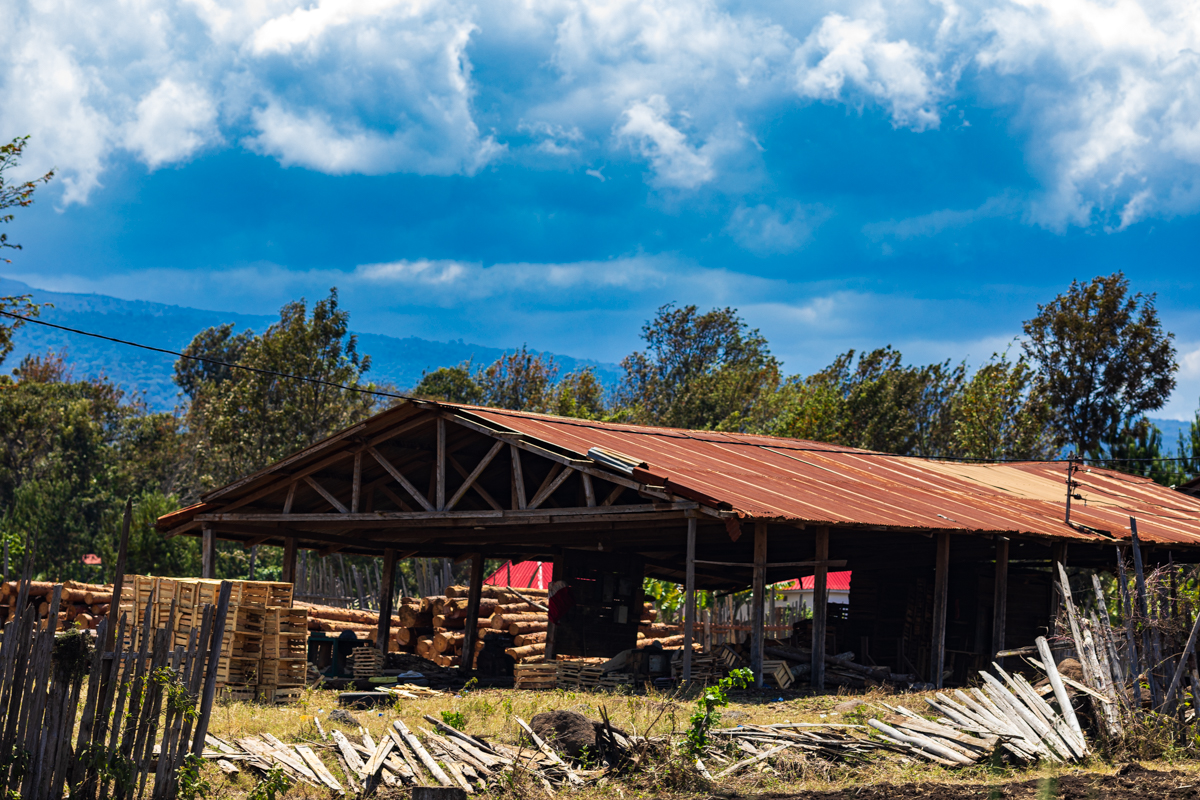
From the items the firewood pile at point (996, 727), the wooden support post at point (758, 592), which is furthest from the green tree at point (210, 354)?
the firewood pile at point (996, 727)

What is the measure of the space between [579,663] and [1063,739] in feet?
29.0

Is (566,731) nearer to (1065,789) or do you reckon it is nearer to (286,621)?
(1065,789)

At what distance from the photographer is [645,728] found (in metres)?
12.0

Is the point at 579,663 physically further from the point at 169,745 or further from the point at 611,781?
the point at 169,745

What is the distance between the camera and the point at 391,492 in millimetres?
21891

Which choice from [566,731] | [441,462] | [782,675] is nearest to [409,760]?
[566,731]

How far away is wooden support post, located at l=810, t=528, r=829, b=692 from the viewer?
55.5ft

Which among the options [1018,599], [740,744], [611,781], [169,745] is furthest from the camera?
[1018,599]

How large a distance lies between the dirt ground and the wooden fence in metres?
4.51

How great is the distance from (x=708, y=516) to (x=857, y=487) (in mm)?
6467

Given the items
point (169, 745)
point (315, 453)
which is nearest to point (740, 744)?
point (169, 745)

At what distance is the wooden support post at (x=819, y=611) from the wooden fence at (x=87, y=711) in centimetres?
1060

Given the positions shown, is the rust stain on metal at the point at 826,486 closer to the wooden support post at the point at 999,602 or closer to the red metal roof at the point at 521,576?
the wooden support post at the point at 999,602

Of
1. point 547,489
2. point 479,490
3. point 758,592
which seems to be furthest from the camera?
point 479,490
